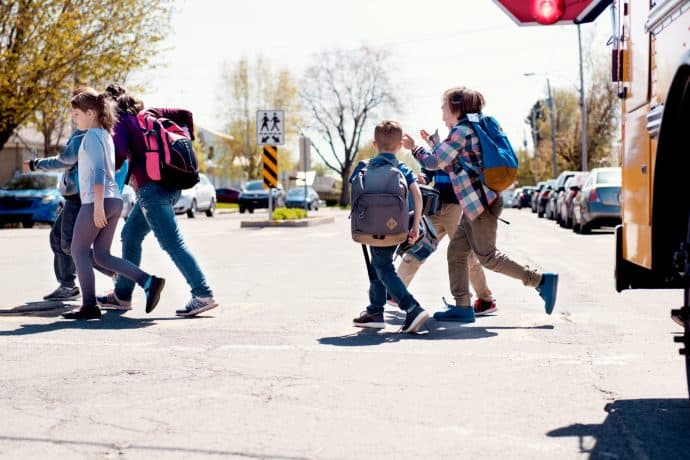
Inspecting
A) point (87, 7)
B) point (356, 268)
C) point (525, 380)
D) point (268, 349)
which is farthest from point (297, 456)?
point (87, 7)

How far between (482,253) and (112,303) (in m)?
3.03

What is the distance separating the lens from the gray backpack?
7199mm

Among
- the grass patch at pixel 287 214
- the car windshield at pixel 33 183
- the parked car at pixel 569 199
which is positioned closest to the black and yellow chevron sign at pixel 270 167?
the grass patch at pixel 287 214

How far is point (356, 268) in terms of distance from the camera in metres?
13.4

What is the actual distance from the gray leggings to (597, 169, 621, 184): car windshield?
16.2 metres

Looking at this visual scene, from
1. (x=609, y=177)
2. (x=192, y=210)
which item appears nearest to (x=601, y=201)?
(x=609, y=177)

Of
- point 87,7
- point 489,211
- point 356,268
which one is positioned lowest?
point 356,268

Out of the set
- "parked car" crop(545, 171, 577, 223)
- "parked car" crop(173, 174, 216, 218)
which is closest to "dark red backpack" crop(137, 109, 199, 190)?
"parked car" crop(545, 171, 577, 223)

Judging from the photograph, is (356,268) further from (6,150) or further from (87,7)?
(6,150)

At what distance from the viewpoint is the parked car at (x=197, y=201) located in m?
37.4

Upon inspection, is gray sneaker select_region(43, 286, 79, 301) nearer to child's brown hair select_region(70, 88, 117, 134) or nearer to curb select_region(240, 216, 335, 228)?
child's brown hair select_region(70, 88, 117, 134)

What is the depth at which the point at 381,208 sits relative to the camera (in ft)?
23.7

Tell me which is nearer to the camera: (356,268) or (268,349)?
(268,349)

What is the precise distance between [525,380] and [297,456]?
189 centimetres
